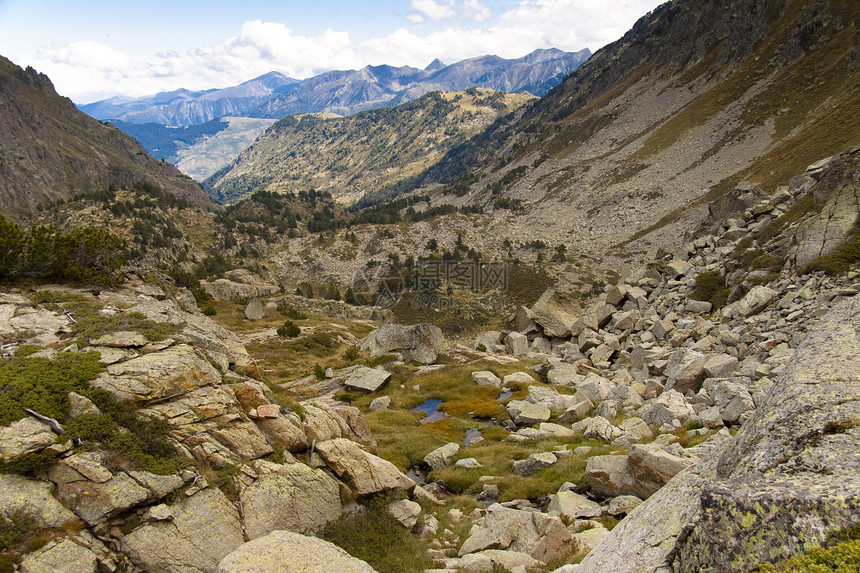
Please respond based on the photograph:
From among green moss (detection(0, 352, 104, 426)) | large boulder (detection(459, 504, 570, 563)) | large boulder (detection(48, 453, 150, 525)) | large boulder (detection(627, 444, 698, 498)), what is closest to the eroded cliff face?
large boulder (detection(459, 504, 570, 563))

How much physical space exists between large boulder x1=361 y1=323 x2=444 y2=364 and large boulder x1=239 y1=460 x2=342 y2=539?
25704mm

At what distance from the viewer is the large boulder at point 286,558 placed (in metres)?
7.41

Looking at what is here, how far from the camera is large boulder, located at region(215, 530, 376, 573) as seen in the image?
7.41 meters

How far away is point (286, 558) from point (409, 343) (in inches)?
1247

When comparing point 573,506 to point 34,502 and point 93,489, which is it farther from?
point 34,502

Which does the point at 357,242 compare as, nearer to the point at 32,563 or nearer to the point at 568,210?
the point at 568,210

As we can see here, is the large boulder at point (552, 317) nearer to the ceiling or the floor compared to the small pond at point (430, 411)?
nearer to the ceiling

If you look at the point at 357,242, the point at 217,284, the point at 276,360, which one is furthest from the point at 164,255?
the point at 276,360

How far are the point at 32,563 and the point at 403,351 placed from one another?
32215 millimetres

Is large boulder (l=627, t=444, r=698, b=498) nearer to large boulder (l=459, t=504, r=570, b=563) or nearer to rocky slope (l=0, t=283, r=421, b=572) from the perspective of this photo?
large boulder (l=459, t=504, r=570, b=563)

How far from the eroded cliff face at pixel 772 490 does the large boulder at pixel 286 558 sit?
4.48 meters

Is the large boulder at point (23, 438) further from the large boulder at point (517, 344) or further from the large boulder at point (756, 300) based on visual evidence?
the large boulder at point (517, 344)

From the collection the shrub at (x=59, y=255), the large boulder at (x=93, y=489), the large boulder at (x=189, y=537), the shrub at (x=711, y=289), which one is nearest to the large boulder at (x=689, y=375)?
the shrub at (x=711, y=289)

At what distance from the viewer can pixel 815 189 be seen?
88.7 feet
